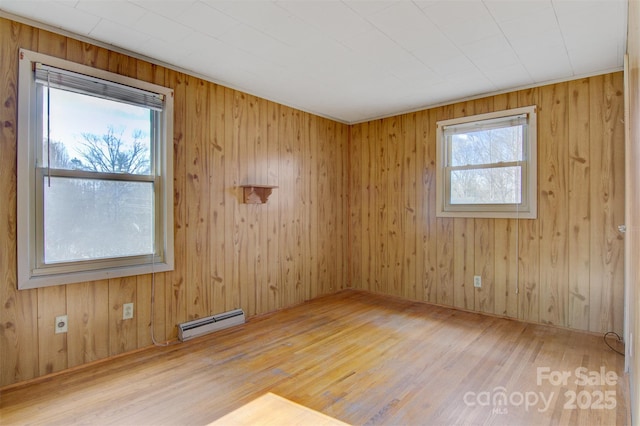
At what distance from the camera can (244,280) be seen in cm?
351

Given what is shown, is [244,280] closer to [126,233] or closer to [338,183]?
[126,233]

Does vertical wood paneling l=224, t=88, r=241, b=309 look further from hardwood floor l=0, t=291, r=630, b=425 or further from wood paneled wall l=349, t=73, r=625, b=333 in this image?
wood paneled wall l=349, t=73, r=625, b=333

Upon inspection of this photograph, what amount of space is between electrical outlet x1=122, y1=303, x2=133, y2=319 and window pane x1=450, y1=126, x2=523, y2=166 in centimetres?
350

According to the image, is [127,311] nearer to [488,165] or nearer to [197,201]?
[197,201]

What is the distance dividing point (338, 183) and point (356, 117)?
3.02 feet

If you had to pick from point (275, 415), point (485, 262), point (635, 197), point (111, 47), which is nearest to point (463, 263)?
point (485, 262)

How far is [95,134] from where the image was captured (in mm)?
2531

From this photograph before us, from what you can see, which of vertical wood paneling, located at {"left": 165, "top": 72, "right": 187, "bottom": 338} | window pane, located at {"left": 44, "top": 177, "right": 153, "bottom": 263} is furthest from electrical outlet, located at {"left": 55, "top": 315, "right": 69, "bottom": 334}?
vertical wood paneling, located at {"left": 165, "top": 72, "right": 187, "bottom": 338}

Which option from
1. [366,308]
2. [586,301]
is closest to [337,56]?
[366,308]

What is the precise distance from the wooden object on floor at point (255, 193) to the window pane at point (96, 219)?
0.91m

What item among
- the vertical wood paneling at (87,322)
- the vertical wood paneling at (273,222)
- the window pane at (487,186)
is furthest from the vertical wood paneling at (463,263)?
the vertical wood paneling at (87,322)

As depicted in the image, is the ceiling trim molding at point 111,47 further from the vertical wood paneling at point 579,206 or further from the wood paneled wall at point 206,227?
the vertical wood paneling at point 579,206

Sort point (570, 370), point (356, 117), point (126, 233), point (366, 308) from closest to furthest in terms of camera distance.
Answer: point (570, 370), point (126, 233), point (366, 308), point (356, 117)

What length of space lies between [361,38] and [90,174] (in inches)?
87.2
